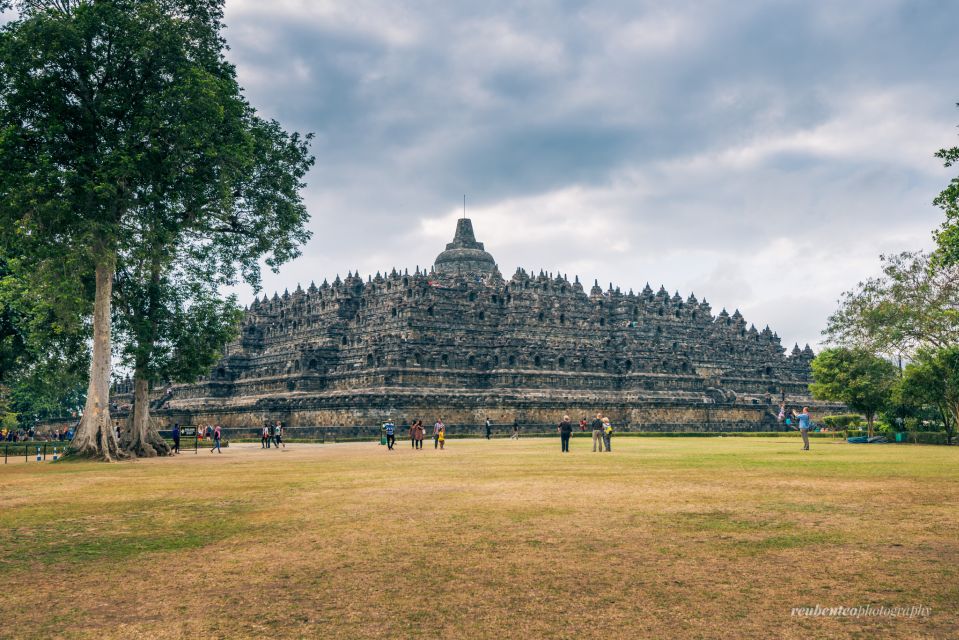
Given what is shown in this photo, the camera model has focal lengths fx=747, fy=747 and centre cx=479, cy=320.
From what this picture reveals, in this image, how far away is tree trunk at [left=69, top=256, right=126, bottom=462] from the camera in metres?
31.9

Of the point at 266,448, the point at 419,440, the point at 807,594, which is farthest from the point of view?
the point at 266,448

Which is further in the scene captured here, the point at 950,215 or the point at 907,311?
the point at 907,311

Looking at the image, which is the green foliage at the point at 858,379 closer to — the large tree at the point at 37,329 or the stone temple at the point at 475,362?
the stone temple at the point at 475,362

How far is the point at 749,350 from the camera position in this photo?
93.4 metres

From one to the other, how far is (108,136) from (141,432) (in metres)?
14.5

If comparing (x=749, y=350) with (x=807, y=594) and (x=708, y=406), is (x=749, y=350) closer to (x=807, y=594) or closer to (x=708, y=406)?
(x=708, y=406)

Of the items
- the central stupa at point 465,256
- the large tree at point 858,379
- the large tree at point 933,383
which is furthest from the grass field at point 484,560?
the central stupa at point 465,256

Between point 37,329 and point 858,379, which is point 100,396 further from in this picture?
point 858,379

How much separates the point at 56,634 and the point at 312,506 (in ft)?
27.3

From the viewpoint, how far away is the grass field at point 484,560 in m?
7.34

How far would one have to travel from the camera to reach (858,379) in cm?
5325

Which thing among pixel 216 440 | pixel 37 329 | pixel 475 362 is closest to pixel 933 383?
pixel 475 362

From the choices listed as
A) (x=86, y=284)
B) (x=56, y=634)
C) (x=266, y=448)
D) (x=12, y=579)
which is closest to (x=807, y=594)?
(x=56, y=634)

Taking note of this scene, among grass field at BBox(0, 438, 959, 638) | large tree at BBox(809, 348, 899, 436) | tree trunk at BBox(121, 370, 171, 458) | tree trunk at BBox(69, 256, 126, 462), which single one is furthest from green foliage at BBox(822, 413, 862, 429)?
tree trunk at BBox(69, 256, 126, 462)
